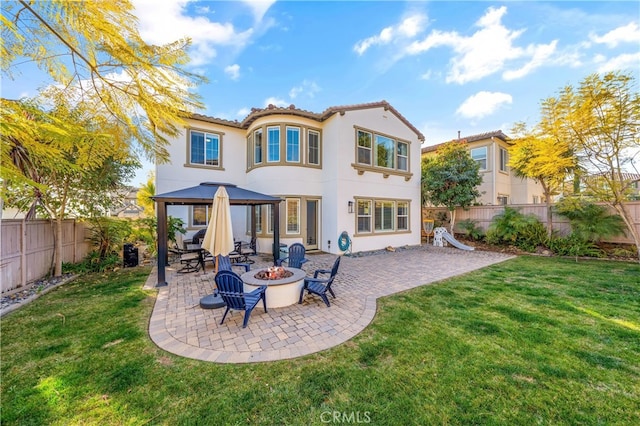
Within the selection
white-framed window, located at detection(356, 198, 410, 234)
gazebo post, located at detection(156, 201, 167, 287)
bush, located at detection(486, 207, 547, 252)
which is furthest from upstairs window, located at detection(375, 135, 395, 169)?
gazebo post, located at detection(156, 201, 167, 287)

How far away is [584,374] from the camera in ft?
10.1

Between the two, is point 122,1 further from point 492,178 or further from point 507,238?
point 492,178

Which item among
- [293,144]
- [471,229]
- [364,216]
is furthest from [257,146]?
[471,229]

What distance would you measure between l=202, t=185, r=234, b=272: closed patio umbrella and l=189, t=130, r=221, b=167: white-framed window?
701 cm

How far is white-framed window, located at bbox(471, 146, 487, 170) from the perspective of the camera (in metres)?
16.9

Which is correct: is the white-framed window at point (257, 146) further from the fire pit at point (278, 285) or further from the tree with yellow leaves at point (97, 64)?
the fire pit at point (278, 285)

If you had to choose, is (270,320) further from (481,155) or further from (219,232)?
(481,155)

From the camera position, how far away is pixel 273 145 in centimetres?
1159

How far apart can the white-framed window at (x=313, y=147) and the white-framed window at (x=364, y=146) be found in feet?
6.80

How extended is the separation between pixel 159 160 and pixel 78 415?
21.9 feet

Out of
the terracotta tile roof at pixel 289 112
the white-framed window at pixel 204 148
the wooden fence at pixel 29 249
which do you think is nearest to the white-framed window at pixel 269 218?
the white-framed window at pixel 204 148

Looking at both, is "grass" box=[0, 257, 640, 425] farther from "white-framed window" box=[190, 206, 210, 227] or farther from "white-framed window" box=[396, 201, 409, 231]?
"white-framed window" box=[396, 201, 409, 231]

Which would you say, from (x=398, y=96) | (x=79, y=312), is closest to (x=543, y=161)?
(x=398, y=96)

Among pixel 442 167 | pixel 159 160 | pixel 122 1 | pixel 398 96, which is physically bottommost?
pixel 159 160
